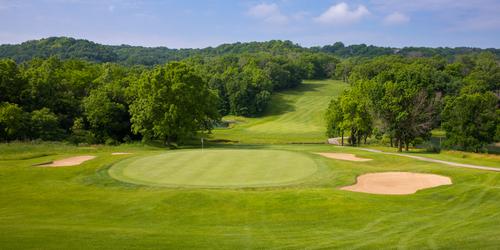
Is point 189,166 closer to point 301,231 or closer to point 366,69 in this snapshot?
point 301,231

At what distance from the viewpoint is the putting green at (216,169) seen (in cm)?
2634

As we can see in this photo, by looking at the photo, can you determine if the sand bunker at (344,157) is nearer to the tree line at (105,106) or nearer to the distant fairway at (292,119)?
the tree line at (105,106)

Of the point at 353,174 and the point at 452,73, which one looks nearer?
the point at 353,174

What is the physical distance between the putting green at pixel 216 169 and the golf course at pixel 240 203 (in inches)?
3.3

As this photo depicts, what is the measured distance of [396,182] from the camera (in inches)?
1078

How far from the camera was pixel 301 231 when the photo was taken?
1633 centimetres

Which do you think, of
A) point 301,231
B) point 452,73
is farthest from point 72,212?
point 452,73

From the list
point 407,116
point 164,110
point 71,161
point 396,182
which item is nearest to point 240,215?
point 396,182

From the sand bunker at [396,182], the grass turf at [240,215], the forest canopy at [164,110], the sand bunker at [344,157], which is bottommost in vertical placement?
the sand bunker at [344,157]

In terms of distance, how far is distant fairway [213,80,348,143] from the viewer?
78.1m

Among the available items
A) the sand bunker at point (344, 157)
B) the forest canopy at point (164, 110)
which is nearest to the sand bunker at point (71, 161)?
the forest canopy at point (164, 110)

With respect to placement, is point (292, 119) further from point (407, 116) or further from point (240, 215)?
point (240, 215)

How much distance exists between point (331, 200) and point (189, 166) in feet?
44.3

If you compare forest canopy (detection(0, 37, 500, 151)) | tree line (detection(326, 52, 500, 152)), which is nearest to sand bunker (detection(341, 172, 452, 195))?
tree line (detection(326, 52, 500, 152))
